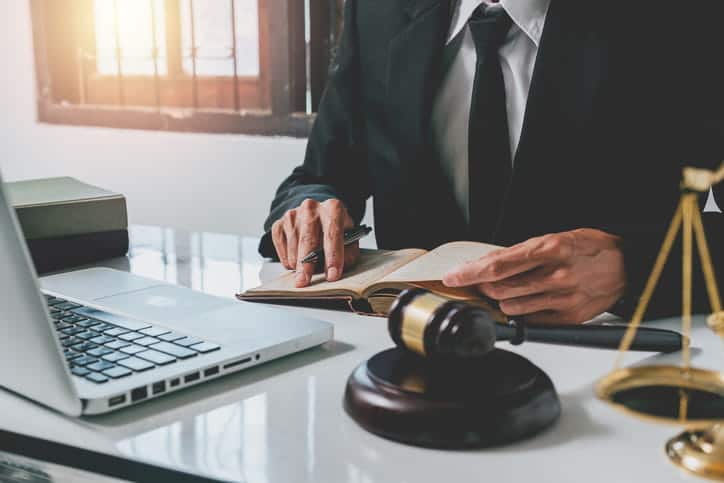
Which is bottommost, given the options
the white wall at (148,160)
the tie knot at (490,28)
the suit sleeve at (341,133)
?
the white wall at (148,160)

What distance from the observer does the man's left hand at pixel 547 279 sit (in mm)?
1048

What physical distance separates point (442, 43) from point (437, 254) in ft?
1.81

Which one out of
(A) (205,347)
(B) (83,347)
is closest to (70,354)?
(B) (83,347)

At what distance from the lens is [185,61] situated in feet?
10.8

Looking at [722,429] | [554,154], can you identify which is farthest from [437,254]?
[722,429]

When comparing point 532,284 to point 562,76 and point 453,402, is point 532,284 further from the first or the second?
point 562,76

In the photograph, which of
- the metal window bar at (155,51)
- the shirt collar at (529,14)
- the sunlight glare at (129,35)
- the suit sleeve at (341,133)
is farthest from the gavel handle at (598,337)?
the sunlight glare at (129,35)

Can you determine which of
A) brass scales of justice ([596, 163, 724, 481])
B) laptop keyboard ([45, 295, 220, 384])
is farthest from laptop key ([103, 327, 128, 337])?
brass scales of justice ([596, 163, 724, 481])

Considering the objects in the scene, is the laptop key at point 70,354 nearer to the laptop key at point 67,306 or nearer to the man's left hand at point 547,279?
the laptop key at point 67,306

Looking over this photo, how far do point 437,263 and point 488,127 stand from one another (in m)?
0.42

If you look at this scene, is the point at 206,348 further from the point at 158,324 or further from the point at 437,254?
the point at 437,254

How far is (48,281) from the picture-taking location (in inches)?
50.1

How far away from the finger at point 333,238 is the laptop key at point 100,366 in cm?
46

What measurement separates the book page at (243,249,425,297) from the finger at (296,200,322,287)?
2 cm
